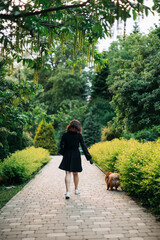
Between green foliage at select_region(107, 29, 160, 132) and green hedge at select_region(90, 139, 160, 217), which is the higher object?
green foliage at select_region(107, 29, 160, 132)

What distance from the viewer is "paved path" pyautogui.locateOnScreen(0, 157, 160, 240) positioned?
4.09 m

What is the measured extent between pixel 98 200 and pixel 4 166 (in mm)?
4504

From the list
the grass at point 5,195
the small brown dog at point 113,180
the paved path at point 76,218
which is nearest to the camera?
the paved path at point 76,218

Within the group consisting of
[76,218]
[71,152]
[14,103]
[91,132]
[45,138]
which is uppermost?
[14,103]

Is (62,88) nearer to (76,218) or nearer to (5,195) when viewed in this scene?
(5,195)

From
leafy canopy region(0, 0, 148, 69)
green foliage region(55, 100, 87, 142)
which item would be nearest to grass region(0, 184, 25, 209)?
leafy canopy region(0, 0, 148, 69)

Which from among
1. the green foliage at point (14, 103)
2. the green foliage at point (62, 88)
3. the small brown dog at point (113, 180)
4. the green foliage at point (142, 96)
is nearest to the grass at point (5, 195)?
the green foliage at point (14, 103)

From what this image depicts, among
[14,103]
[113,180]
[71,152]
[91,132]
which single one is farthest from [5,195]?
[91,132]

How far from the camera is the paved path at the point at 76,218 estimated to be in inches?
161

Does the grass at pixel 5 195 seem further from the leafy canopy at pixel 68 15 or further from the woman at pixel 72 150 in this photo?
the leafy canopy at pixel 68 15

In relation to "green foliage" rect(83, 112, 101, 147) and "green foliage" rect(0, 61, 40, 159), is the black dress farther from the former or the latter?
"green foliage" rect(83, 112, 101, 147)

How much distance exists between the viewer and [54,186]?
857 centimetres

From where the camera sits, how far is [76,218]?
491 cm

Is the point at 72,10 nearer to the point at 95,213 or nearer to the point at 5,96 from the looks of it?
the point at 5,96
